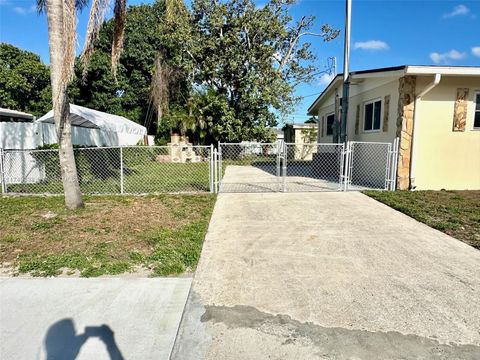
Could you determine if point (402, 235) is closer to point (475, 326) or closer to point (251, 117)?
point (475, 326)

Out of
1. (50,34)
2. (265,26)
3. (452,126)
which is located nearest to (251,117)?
(265,26)

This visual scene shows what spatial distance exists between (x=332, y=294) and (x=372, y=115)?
9.09 m

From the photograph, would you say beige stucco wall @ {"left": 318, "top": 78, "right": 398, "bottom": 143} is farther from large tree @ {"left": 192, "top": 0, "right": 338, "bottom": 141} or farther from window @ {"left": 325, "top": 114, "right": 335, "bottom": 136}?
large tree @ {"left": 192, "top": 0, "right": 338, "bottom": 141}

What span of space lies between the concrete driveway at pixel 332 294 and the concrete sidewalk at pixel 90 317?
21 cm

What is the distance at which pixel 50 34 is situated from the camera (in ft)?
19.3

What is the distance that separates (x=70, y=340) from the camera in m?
2.51

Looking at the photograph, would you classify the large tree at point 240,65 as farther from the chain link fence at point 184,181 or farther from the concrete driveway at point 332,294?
the concrete driveway at point 332,294

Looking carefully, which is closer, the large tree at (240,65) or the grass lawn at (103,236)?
the grass lawn at (103,236)

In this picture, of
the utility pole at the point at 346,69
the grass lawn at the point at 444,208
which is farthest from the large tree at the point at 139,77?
the grass lawn at the point at 444,208

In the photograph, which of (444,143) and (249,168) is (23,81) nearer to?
(249,168)

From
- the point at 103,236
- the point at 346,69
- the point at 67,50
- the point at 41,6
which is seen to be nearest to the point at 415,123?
the point at 346,69

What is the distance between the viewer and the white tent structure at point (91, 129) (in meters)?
13.5

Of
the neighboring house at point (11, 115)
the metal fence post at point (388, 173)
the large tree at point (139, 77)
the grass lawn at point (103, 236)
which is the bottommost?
the grass lawn at point (103, 236)

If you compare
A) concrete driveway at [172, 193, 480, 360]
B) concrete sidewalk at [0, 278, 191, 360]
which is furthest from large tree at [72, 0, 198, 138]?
concrete sidewalk at [0, 278, 191, 360]
